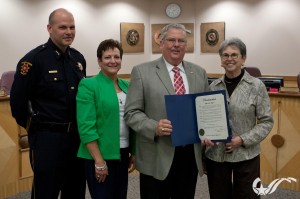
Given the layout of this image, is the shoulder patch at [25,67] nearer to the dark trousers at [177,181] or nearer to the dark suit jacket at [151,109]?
the dark suit jacket at [151,109]

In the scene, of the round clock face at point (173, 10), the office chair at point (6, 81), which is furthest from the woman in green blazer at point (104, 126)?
the round clock face at point (173, 10)

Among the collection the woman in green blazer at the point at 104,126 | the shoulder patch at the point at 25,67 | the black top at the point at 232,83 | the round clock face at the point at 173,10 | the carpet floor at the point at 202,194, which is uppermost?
the round clock face at the point at 173,10

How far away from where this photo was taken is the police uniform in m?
2.22

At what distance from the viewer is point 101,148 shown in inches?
84.4

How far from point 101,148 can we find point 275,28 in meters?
6.52

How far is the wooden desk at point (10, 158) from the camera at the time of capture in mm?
3684

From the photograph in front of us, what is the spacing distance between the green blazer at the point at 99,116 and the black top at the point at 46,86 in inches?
5.8

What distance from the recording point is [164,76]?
81.0 inches

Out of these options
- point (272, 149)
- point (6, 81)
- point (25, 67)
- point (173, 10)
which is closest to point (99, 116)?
point (25, 67)

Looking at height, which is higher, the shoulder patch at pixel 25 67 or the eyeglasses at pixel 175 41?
the eyeglasses at pixel 175 41

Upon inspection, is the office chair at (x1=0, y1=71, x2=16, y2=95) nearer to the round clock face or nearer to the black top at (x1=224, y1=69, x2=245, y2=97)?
the black top at (x1=224, y1=69, x2=245, y2=97)

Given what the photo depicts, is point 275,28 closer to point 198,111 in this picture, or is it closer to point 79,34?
point 79,34

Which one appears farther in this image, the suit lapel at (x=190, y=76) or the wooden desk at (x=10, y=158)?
the wooden desk at (x=10, y=158)

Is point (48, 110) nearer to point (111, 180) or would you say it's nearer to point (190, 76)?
point (111, 180)
